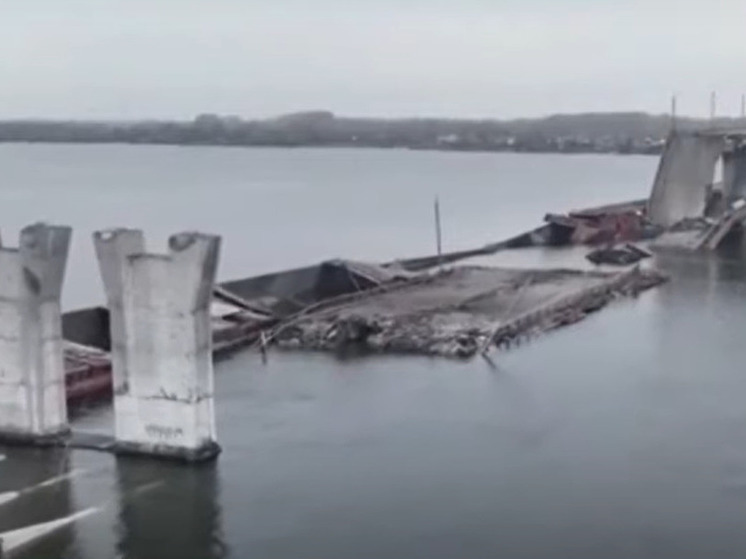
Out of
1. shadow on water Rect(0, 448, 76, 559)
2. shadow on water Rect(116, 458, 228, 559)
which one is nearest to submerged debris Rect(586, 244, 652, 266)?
shadow on water Rect(116, 458, 228, 559)

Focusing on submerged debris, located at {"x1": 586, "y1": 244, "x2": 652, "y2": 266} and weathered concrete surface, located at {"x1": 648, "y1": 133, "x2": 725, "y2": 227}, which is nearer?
submerged debris, located at {"x1": 586, "y1": 244, "x2": 652, "y2": 266}

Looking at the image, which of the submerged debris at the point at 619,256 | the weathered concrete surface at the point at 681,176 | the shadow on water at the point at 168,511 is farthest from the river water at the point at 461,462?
the weathered concrete surface at the point at 681,176

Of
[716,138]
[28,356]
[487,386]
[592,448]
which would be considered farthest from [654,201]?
[28,356]

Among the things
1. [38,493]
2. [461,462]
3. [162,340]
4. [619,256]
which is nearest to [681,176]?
[619,256]

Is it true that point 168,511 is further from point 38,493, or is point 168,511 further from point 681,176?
point 681,176

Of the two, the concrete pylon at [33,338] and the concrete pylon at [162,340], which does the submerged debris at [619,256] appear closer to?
the concrete pylon at [162,340]

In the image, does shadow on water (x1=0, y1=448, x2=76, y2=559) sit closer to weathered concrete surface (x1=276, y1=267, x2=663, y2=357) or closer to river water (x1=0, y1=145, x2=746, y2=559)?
river water (x1=0, y1=145, x2=746, y2=559)
